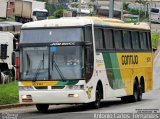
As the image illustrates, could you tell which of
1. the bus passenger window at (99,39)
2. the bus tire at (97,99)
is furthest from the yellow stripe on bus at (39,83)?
the bus passenger window at (99,39)

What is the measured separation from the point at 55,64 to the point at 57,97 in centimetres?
115

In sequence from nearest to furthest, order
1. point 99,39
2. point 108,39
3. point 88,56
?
1. point 88,56
2. point 99,39
3. point 108,39

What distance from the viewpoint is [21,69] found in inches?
951

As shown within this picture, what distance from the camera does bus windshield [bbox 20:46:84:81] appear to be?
2367 centimetres

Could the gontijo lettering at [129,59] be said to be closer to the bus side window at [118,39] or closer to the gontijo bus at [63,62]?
the bus side window at [118,39]

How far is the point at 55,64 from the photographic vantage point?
23.8 meters

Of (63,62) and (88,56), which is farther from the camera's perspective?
(88,56)

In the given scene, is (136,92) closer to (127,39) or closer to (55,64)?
(127,39)

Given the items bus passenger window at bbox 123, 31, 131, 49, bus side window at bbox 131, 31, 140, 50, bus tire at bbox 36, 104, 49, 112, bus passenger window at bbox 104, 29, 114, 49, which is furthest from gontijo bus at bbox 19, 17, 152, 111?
bus side window at bbox 131, 31, 140, 50

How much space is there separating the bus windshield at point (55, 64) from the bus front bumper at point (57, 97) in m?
0.52

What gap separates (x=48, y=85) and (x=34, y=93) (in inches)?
A: 21.8

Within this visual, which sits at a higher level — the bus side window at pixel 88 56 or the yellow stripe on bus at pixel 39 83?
the bus side window at pixel 88 56

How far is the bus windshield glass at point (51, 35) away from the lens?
2406cm

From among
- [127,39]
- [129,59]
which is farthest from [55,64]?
[129,59]
